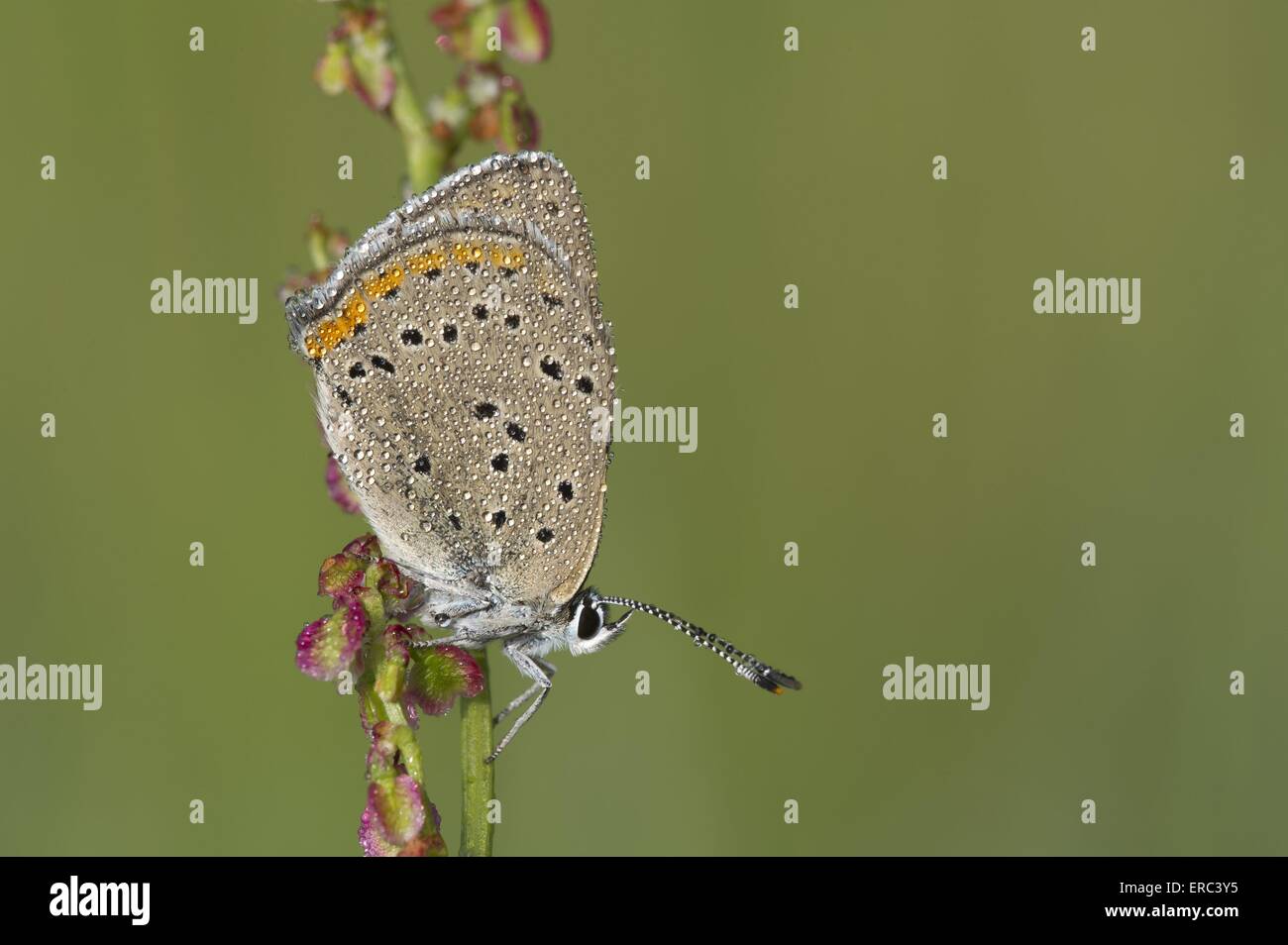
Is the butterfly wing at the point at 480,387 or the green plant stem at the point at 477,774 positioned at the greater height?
the butterfly wing at the point at 480,387

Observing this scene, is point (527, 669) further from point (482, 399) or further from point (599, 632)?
point (482, 399)

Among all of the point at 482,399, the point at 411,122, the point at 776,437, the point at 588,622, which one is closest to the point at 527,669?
the point at 588,622

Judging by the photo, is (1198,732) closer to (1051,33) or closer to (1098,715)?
(1098,715)

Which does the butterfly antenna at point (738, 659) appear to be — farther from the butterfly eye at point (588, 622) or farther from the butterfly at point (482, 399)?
the butterfly at point (482, 399)

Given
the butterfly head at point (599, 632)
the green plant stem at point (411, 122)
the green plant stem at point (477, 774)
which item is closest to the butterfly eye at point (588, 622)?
the butterfly head at point (599, 632)

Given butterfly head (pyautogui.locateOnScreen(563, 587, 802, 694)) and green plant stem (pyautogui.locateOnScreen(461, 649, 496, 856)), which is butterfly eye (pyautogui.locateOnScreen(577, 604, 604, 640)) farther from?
green plant stem (pyautogui.locateOnScreen(461, 649, 496, 856))
